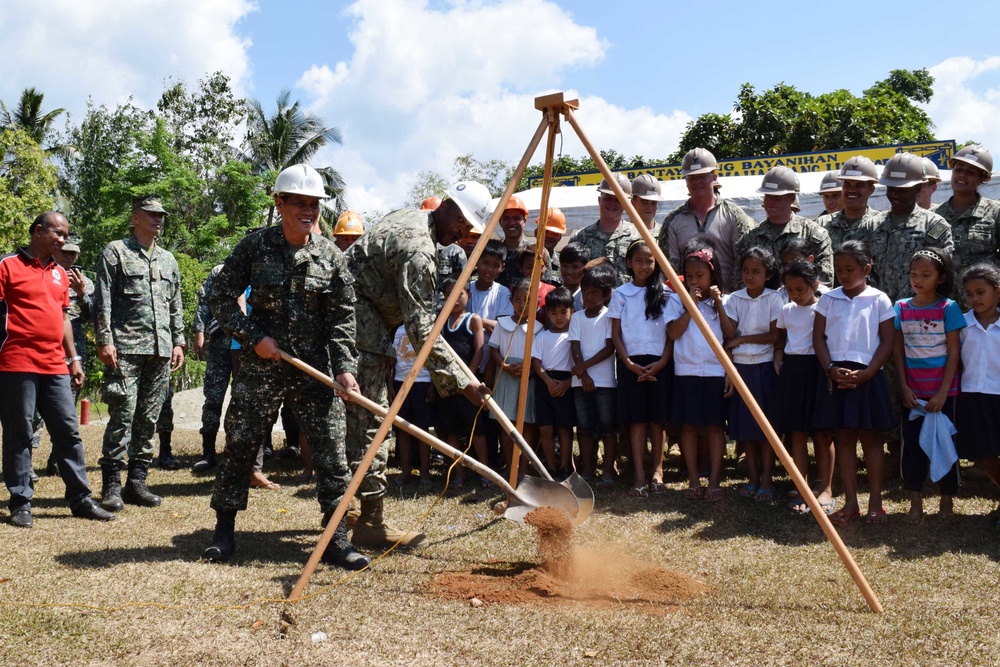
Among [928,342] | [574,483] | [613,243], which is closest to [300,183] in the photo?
[574,483]

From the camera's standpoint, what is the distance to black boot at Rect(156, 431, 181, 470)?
29.8ft

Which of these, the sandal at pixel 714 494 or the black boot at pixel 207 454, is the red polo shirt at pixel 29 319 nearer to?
the black boot at pixel 207 454

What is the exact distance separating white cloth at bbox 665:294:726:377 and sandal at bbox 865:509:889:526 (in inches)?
60.3

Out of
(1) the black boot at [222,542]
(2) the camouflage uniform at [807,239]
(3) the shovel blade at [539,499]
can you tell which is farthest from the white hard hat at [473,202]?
(2) the camouflage uniform at [807,239]

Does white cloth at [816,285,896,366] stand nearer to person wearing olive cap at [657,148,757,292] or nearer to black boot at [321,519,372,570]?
person wearing olive cap at [657,148,757,292]

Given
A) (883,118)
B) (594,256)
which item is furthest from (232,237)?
(594,256)

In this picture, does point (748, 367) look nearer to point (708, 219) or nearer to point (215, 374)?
point (708, 219)

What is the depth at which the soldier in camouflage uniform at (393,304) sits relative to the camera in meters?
5.35

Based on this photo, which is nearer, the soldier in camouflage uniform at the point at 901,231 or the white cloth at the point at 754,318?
the white cloth at the point at 754,318

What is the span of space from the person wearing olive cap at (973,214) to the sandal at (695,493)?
287 centimetres

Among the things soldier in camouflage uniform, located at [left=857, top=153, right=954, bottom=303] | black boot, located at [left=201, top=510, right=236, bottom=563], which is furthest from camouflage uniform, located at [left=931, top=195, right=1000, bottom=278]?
black boot, located at [left=201, top=510, right=236, bottom=563]

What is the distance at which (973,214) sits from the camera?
7.11 metres

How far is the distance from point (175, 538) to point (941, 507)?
5.30 metres

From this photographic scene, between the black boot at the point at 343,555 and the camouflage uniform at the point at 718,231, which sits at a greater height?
the camouflage uniform at the point at 718,231
